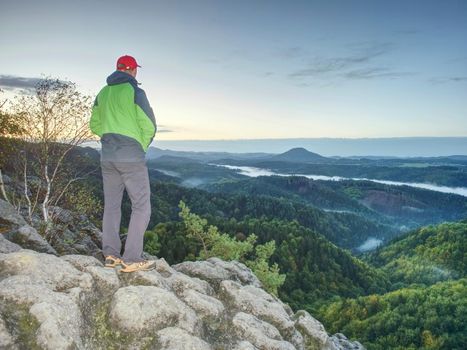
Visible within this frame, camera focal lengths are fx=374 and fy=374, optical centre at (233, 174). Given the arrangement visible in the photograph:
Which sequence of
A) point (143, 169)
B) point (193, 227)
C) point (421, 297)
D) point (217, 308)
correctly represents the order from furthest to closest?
1. point (421, 297)
2. point (193, 227)
3. point (217, 308)
4. point (143, 169)

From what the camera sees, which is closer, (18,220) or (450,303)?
(18,220)

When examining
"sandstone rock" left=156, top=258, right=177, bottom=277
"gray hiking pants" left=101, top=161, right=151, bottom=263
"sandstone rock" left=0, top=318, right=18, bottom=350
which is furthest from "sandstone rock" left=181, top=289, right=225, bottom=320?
"sandstone rock" left=0, top=318, right=18, bottom=350

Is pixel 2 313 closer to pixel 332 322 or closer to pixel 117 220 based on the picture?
pixel 117 220

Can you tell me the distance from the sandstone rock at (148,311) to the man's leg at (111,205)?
1.63 metres

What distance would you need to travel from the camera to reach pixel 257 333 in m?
9.92

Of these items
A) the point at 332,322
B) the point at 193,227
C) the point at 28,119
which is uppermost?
the point at 28,119

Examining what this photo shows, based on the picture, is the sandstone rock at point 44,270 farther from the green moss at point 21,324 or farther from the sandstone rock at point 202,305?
the sandstone rock at point 202,305

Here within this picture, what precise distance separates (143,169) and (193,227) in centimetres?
1528

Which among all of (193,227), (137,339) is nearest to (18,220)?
(137,339)

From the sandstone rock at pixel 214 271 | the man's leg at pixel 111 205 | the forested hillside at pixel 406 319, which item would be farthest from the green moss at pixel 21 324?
the forested hillside at pixel 406 319

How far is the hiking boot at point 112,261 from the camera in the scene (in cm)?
995

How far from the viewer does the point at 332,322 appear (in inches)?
4082

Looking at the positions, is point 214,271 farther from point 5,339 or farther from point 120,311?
point 5,339

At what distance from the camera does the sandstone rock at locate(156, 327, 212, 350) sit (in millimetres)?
8133
